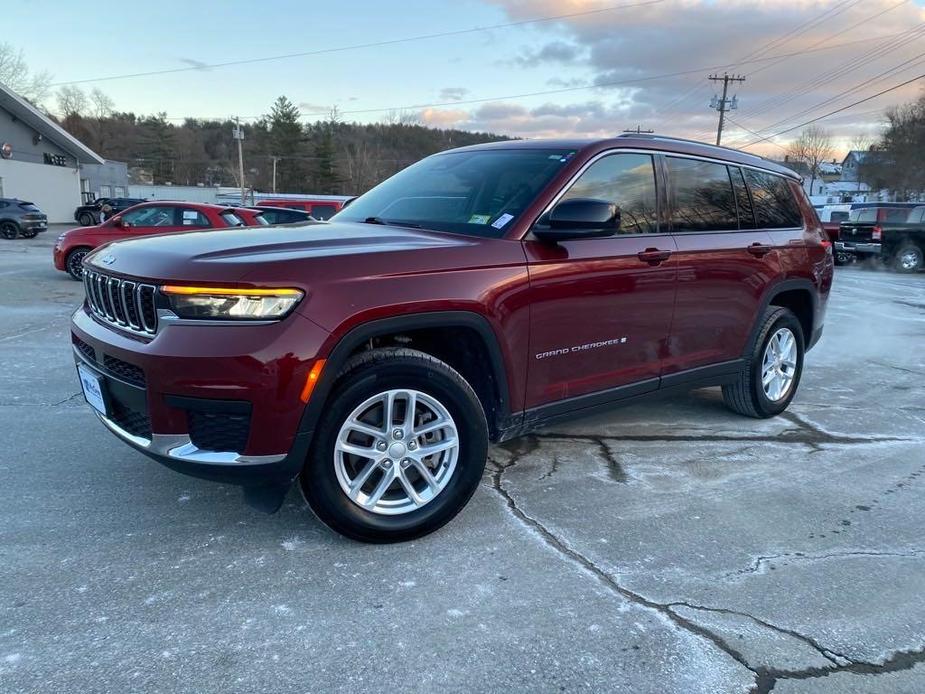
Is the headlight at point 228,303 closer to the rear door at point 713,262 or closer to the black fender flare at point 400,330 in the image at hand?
the black fender flare at point 400,330

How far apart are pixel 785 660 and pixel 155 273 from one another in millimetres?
2739

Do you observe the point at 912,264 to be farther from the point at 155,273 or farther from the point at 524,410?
the point at 155,273

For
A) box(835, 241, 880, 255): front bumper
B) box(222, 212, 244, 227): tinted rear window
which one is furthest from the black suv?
box(835, 241, 880, 255): front bumper

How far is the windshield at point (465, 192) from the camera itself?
339 cm

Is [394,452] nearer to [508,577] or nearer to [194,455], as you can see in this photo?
[508,577]

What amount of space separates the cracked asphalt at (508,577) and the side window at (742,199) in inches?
58.8

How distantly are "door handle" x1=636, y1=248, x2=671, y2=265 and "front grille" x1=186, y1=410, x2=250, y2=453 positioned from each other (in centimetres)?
227

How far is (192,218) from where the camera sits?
39.0 ft

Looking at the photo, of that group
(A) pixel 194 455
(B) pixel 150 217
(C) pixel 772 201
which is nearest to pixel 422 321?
(A) pixel 194 455

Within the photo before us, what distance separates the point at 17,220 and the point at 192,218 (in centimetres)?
1680

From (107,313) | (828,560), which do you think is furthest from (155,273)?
(828,560)

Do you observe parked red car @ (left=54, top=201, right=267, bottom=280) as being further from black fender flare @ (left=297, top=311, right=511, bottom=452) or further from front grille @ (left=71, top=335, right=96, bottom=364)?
black fender flare @ (left=297, top=311, right=511, bottom=452)

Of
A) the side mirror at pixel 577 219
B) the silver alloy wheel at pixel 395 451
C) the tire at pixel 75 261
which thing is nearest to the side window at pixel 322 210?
the tire at pixel 75 261

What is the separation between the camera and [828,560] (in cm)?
298
